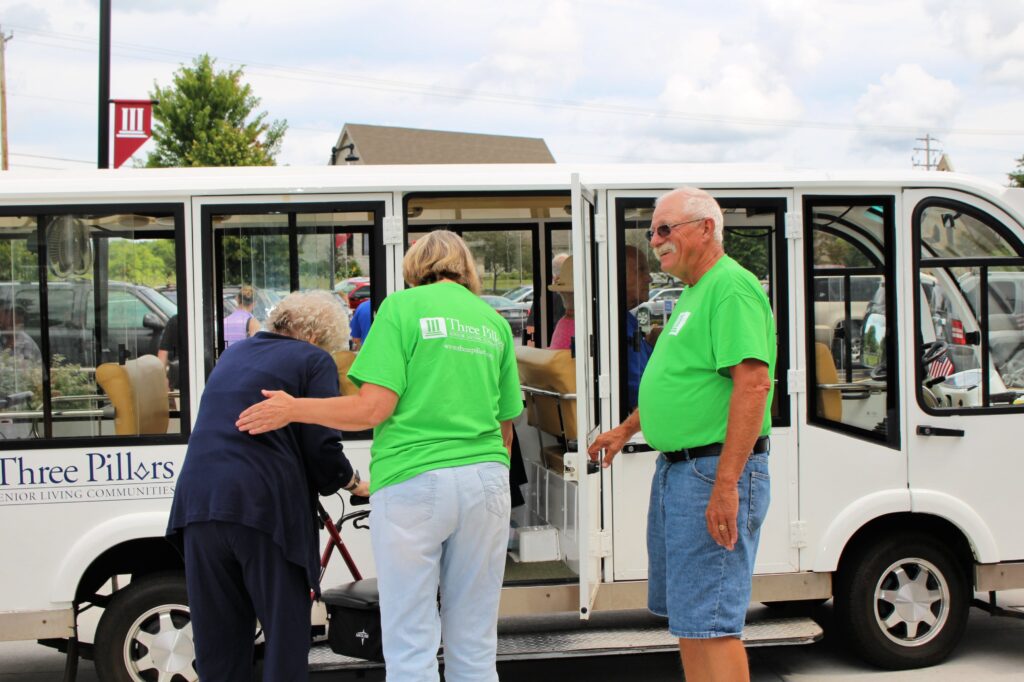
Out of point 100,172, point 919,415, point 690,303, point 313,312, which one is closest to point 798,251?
point 919,415

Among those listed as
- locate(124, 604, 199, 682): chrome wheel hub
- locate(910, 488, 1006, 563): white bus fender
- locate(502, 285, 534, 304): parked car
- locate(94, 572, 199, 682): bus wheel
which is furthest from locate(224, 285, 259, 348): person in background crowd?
locate(910, 488, 1006, 563): white bus fender

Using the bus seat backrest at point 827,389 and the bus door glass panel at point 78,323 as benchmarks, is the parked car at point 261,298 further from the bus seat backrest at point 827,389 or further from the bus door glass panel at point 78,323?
the bus seat backrest at point 827,389

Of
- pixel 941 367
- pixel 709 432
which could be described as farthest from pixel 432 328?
pixel 941 367

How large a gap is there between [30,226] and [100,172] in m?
0.39

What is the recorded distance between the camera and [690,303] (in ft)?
11.3

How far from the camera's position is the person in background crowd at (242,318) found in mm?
4758

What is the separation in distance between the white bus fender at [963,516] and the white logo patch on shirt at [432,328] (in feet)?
8.89

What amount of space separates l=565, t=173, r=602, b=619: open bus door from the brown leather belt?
0.57 metres

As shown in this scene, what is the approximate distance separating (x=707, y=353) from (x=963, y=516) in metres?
2.22

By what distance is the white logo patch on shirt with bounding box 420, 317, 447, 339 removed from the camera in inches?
127

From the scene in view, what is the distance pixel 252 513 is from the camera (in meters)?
3.27

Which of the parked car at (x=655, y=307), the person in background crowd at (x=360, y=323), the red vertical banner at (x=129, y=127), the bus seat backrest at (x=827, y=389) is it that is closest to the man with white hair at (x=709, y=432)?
the parked car at (x=655, y=307)

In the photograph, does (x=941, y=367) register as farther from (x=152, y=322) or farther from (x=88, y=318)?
(x=88, y=318)

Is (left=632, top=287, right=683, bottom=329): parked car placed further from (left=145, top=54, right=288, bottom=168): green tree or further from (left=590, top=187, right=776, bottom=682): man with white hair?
(left=145, top=54, right=288, bottom=168): green tree
